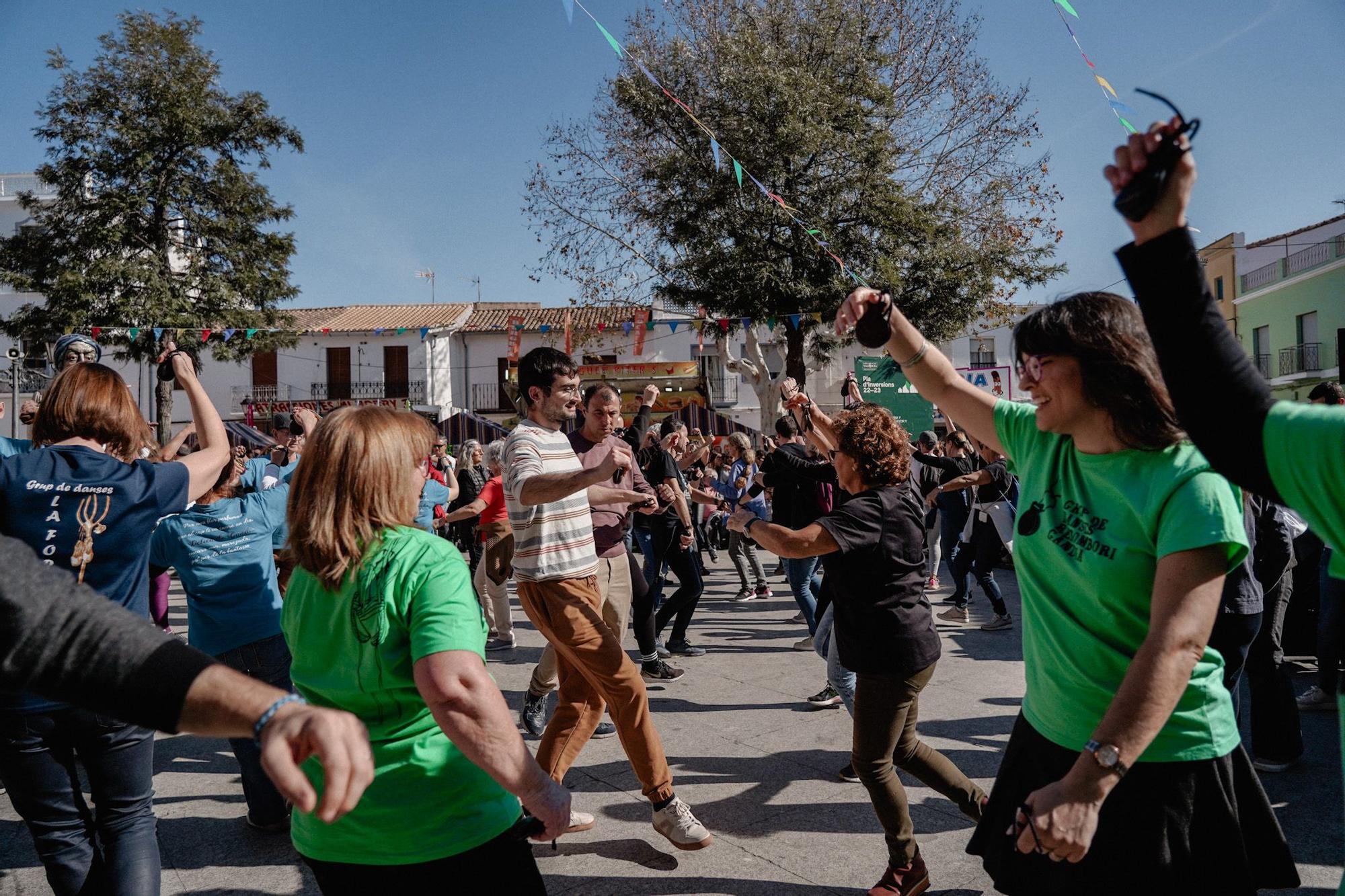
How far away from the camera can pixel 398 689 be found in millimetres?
1830

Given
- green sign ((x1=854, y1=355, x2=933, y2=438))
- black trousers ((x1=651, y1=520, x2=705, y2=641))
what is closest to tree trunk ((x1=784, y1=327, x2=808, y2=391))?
green sign ((x1=854, y1=355, x2=933, y2=438))

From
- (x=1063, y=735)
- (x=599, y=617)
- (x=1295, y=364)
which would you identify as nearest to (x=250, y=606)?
(x=599, y=617)

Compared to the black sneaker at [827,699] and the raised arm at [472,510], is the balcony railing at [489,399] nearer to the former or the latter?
the raised arm at [472,510]

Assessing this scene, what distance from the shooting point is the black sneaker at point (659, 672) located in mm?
6125

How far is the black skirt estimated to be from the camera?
1677 mm

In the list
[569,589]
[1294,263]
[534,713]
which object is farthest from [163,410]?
[1294,263]

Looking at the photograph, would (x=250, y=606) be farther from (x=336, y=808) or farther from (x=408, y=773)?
(x=336, y=808)

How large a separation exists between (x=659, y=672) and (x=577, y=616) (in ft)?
9.20

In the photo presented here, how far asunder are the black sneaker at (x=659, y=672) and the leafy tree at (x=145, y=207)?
679 inches

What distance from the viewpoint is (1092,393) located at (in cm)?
179

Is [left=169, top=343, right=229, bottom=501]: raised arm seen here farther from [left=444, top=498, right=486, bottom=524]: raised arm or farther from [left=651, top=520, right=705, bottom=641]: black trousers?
[left=444, top=498, right=486, bottom=524]: raised arm

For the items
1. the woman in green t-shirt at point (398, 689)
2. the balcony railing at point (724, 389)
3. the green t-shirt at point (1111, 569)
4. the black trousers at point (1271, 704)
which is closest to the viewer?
the green t-shirt at point (1111, 569)

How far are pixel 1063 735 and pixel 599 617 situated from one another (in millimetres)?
2059

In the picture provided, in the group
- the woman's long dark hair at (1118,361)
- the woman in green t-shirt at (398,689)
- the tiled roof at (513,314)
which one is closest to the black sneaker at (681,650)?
the woman in green t-shirt at (398,689)
